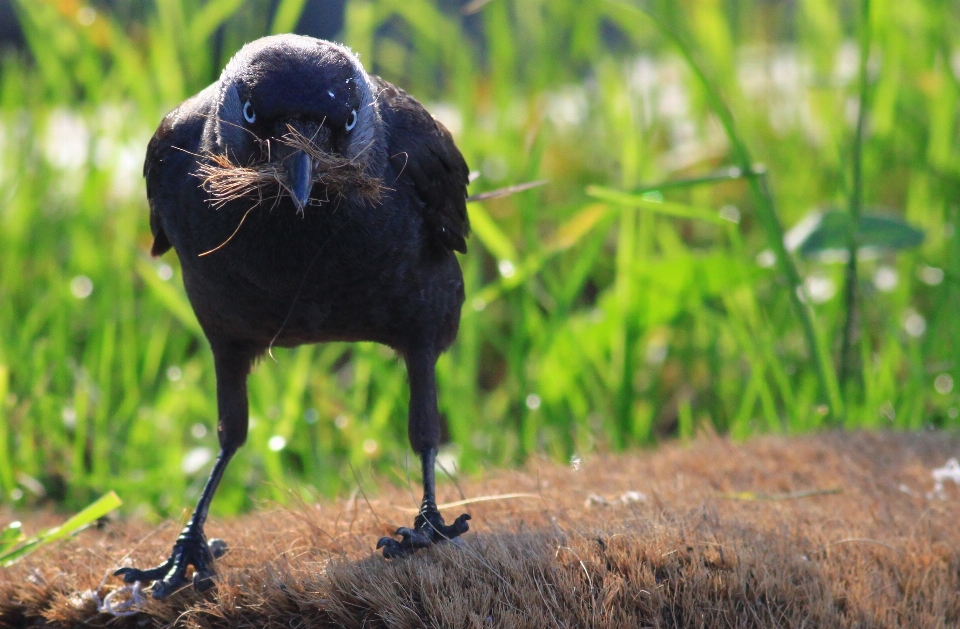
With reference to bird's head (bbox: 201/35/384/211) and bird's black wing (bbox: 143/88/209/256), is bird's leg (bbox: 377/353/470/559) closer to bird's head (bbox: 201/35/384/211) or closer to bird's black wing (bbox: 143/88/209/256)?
bird's head (bbox: 201/35/384/211)

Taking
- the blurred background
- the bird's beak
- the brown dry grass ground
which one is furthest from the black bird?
the blurred background

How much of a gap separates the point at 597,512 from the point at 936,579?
76 centimetres

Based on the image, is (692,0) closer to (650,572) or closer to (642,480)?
(642,480)

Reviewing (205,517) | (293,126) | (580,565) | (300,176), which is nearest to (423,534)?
(580,565)

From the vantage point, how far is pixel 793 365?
4.12 metres

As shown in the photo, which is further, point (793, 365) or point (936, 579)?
point (793, 365)

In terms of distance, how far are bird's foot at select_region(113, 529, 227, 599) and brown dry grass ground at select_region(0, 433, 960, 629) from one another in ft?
0.11

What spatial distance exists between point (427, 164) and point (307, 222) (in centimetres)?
46

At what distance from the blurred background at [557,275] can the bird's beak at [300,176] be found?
3.70 feet

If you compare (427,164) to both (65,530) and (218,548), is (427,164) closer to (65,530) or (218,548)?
(218,548)

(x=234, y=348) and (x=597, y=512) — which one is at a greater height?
(x=234, y=348)

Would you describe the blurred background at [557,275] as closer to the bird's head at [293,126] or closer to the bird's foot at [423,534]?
the bird's foot at [423,534]

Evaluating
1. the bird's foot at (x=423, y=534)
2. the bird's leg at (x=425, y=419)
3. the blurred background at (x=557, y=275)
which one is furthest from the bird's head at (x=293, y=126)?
the blurred background at (x=557, y=275)

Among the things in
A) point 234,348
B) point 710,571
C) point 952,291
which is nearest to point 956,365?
point 952,291
